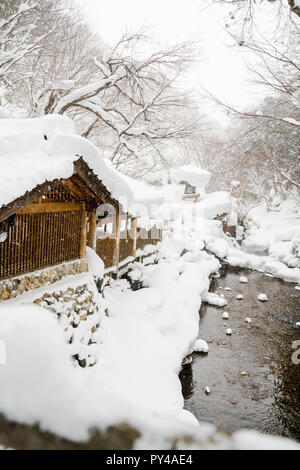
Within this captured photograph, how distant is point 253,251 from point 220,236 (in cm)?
401

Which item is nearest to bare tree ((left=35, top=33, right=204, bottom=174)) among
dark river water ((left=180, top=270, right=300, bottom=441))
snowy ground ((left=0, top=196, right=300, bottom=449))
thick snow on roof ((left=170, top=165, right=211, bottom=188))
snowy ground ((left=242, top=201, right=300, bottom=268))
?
snowy ground ((left=0, top=196, right=300, bottom=449))

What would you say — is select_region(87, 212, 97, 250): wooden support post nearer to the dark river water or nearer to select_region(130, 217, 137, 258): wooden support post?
select_region(130, 217, 137, 258): wooden support post

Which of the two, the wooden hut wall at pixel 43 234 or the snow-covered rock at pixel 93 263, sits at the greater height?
the wooden hut wall at pixel 43 234

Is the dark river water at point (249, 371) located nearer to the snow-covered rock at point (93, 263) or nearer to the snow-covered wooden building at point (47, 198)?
the snow-covered rock at point (93, 263)

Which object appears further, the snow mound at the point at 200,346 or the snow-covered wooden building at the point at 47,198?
the snow mound at the point at 200,346

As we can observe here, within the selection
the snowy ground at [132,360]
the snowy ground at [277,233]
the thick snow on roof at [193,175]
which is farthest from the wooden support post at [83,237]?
the thick snow on roof at [193,175]

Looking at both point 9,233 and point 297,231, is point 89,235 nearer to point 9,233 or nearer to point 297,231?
point 9,233

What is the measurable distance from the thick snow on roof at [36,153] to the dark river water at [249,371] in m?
6.49

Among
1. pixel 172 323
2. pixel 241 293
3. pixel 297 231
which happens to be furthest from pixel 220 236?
pixel 172 323

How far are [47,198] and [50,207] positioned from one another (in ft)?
0.72

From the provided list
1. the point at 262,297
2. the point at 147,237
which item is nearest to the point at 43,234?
the point at 147,237

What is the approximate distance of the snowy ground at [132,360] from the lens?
93 cm

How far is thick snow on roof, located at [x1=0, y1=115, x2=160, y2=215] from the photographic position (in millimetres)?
4469

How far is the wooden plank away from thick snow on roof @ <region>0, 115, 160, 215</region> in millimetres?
1127
